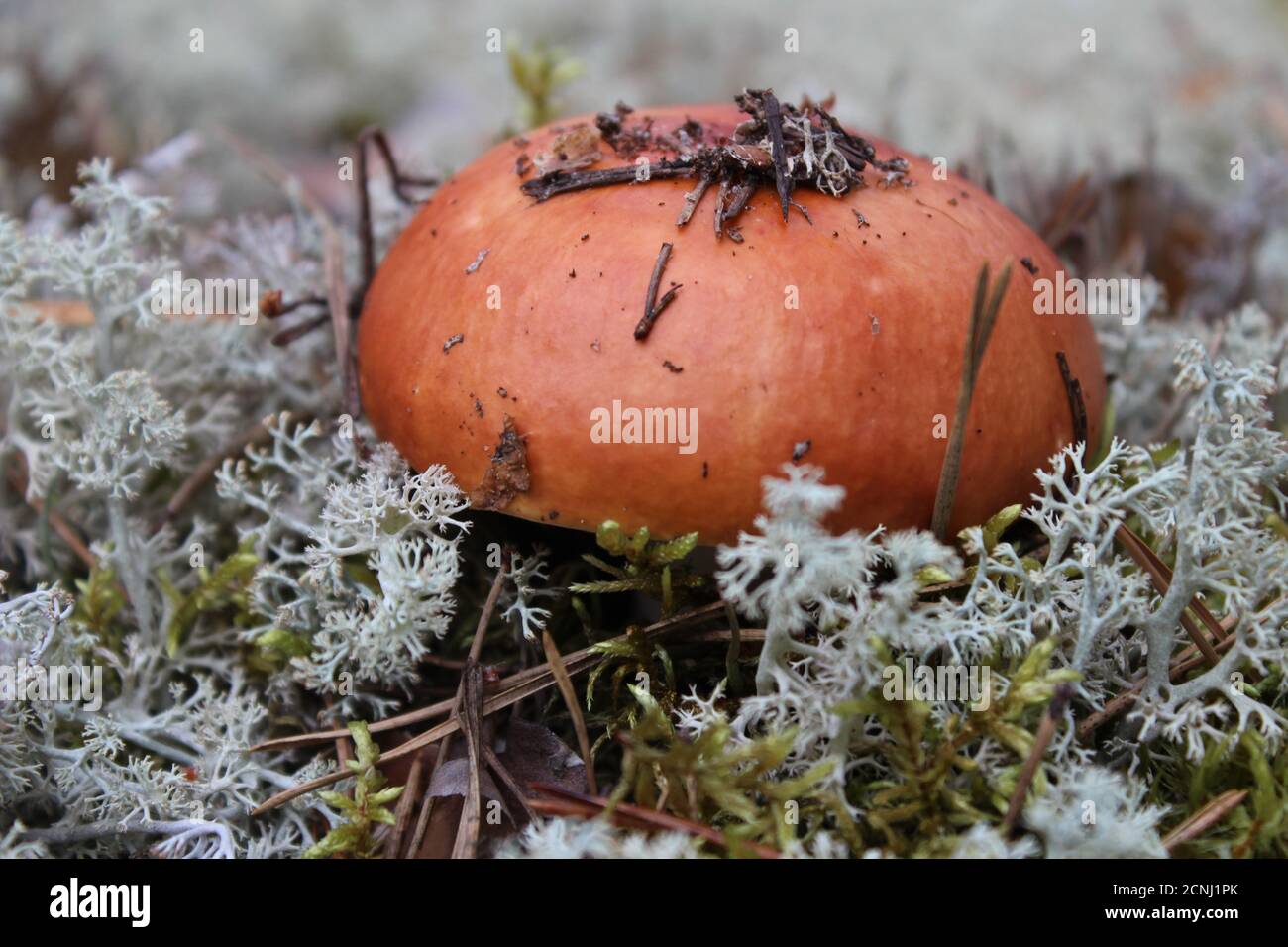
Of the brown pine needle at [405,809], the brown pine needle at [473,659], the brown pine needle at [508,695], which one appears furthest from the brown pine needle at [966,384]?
the brown pine needle at [405,809]

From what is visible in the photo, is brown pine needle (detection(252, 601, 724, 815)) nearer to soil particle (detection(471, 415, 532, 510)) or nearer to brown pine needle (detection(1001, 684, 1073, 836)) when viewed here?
soil particle (detection(471, 415, 532, 510))

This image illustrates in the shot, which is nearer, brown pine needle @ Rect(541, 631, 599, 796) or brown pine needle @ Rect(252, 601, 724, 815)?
brown pine needle @ Rect(541, 631, 599, 796)

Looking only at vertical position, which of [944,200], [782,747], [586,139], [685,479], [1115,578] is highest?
[586,139]

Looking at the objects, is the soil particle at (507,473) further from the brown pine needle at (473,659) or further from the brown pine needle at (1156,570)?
the brown pine needle at (1156,570)

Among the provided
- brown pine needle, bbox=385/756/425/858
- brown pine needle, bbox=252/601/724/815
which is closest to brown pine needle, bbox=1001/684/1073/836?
brown pine needle, bbox=252/601/724/815

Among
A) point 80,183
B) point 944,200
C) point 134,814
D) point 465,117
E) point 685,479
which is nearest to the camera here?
point 685,479

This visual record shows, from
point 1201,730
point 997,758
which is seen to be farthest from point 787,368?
point 1201,730

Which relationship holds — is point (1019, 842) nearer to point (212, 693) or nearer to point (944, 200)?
point (944, 200)
